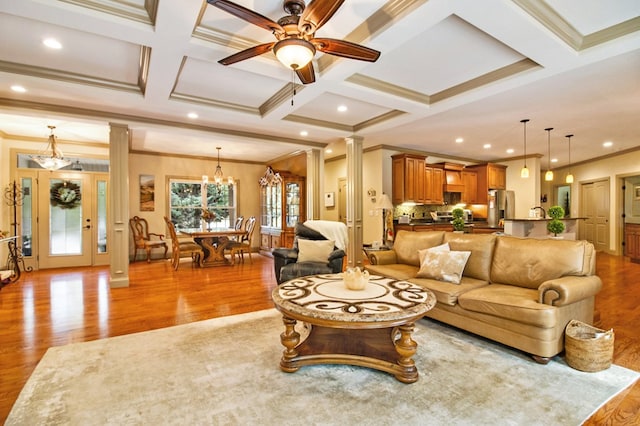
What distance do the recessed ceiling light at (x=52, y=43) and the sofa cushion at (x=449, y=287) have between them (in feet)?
13.3

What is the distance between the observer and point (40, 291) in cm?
459

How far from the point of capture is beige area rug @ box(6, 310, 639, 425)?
180 cm

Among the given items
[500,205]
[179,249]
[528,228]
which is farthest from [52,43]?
[500,205]

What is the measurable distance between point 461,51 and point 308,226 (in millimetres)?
2804

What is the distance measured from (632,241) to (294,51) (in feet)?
31.0

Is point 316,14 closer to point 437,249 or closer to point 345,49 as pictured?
point 345,49

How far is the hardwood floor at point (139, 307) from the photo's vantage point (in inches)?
95.0

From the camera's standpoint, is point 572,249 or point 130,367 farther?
point 572,249

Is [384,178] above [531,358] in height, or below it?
above

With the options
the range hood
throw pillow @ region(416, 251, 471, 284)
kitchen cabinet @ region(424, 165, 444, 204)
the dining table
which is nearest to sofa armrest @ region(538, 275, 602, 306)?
throw pillow @ region(416, 251, 471, 284)

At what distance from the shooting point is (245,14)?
6.61 ft

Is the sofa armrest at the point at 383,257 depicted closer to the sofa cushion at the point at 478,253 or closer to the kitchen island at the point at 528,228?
the sofa cushion at the point at 478,253

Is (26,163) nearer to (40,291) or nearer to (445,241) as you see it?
(40,291)

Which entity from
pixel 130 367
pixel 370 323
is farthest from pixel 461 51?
pixel 130 367
